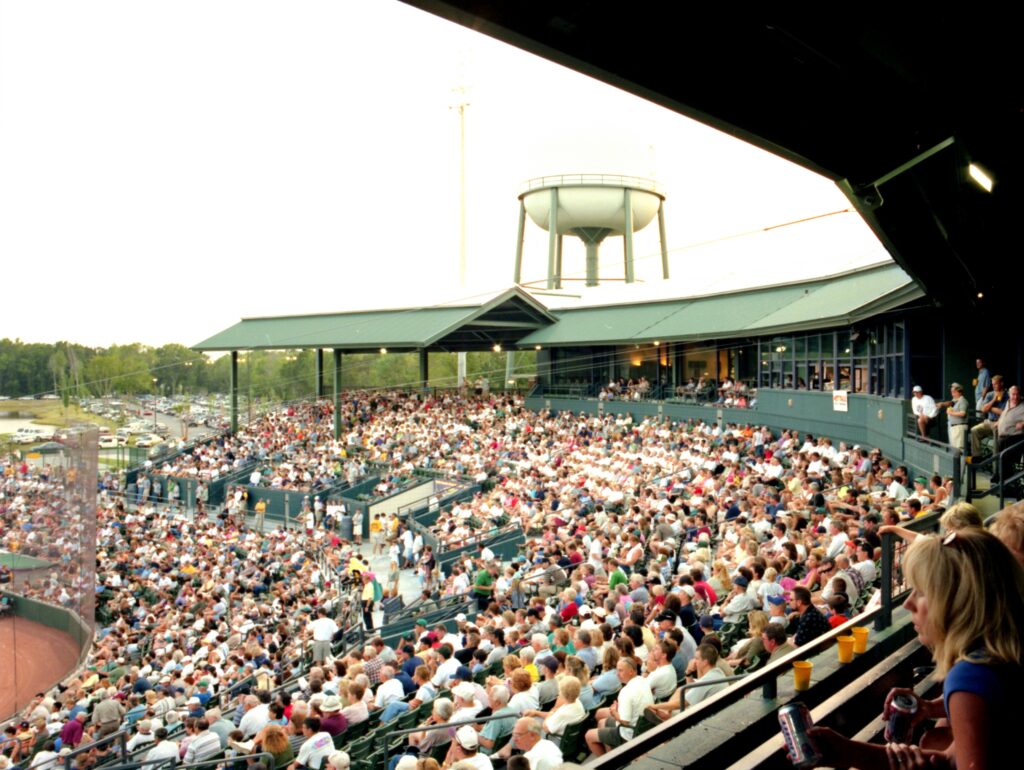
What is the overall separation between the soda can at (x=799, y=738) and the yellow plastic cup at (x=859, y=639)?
3524mm

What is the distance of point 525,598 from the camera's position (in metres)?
14.2

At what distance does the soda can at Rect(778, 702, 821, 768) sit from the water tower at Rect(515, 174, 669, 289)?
4423 cm

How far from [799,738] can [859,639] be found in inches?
144

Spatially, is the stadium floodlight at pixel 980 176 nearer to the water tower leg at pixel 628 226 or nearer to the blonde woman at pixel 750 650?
the blonde woman at pixel 750 650

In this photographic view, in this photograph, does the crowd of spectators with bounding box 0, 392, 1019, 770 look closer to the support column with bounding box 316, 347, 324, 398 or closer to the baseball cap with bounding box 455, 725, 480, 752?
the baseball cap with bounding box 455, 725, 480, 752

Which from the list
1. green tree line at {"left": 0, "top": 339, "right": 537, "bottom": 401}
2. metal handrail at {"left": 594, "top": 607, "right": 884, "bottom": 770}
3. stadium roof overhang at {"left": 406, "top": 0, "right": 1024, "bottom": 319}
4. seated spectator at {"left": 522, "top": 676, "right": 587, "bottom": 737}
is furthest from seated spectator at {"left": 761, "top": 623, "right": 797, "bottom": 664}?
green tree line at {"left": 0, "top": 339, "right": 537, "bottom": 401}

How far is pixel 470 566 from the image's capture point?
17.1 meters

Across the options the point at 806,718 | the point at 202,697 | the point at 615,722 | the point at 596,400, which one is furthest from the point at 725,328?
the point at 806,718

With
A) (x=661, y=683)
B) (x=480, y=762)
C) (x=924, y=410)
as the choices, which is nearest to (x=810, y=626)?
(x=661, y=683)

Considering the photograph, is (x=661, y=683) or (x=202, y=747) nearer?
(x=661, y=683)

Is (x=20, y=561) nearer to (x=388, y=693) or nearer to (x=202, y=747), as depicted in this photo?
(x=202, y=747)

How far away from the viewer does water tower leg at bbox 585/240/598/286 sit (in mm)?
51125

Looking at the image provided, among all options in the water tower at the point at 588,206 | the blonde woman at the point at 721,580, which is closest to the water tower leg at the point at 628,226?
the water tower at the point at 588,206

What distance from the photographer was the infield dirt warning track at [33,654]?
18625mm
